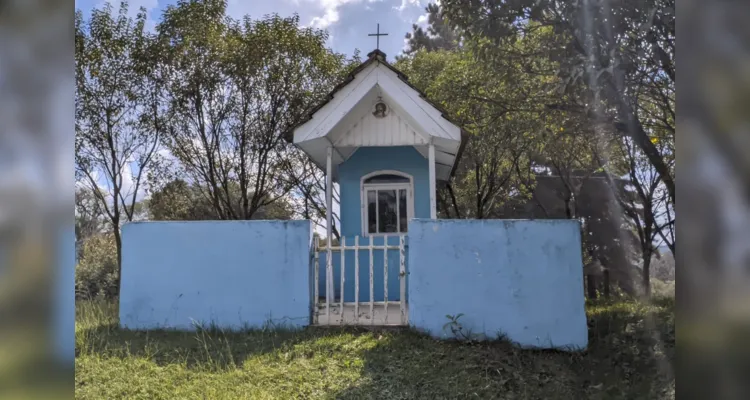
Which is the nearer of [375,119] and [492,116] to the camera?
[375,119]

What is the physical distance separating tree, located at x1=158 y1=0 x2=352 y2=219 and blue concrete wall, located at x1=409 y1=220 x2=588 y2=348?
7.24m

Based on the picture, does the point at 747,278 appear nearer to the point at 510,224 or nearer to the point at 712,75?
the point at 712,75

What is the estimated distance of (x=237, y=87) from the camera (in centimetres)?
1252

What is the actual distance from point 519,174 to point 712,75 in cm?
1431

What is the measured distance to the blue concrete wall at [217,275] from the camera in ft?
21.8

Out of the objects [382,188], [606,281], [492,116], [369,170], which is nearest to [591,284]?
[606,281]

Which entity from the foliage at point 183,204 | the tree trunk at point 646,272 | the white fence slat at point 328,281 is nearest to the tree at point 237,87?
the foliage at point 183,204

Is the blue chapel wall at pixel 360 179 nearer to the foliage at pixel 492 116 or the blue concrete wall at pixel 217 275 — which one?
the foliage at pixel 492 116

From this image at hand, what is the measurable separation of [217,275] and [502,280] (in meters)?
3.66

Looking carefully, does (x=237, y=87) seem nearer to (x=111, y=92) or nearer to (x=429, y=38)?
(x=111, y=92)

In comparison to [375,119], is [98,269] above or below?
below

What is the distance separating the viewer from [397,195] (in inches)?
353

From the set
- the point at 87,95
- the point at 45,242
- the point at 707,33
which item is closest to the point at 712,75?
the point at 707,33

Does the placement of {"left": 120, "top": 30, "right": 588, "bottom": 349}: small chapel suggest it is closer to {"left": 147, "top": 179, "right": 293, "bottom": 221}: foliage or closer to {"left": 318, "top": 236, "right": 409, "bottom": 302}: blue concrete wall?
{"left": 318, "top": 236, "right": 409, "bottom": 302}: blue concrete wall
